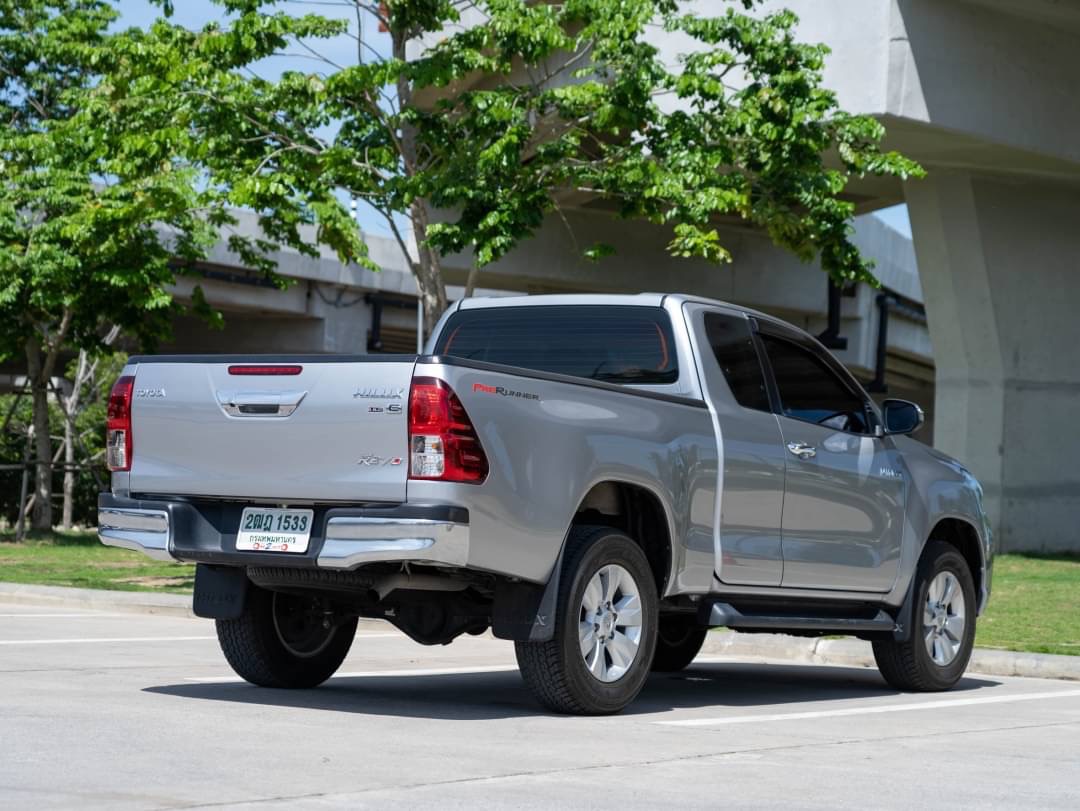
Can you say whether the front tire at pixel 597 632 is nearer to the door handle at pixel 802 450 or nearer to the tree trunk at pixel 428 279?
the door handle at pixel 802 450

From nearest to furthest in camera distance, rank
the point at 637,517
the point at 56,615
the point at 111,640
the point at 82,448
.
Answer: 1. the point at 637,517
2. the point at 111,640
3. the point at 56,615
4. the point at 82,448

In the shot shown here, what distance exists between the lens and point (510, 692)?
32.2 ft

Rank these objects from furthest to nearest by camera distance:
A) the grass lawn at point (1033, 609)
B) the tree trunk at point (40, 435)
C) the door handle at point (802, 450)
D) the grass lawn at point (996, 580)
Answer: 1. the tree trunk at point (40, 435)
2. the grass lawn at point (996, 580)
3. the grass lawn at point (1033, 609)
4. the door handle at point (802, 450)

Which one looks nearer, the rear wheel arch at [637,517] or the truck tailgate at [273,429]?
the truck tailgate at [273,429]

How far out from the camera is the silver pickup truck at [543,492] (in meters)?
7.82

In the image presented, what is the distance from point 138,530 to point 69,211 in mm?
18877

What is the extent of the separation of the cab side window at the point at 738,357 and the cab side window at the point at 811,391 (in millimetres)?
168

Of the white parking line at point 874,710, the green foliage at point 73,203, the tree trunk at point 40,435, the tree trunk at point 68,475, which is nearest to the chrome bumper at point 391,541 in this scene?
the white parking line at point 874,710

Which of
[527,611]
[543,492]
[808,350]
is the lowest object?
[527,611]

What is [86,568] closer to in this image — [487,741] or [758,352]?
[758,352]

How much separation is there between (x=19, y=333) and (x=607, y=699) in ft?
70.0

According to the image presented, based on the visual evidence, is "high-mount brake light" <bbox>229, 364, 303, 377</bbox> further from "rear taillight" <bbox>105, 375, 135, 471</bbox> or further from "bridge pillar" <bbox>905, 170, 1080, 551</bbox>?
"bridge pillar" <bbox>905, 170, 1080, 551</bbox>

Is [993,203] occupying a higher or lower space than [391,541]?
higher

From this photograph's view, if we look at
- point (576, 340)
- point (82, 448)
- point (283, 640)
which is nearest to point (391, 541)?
point (283, 640)
